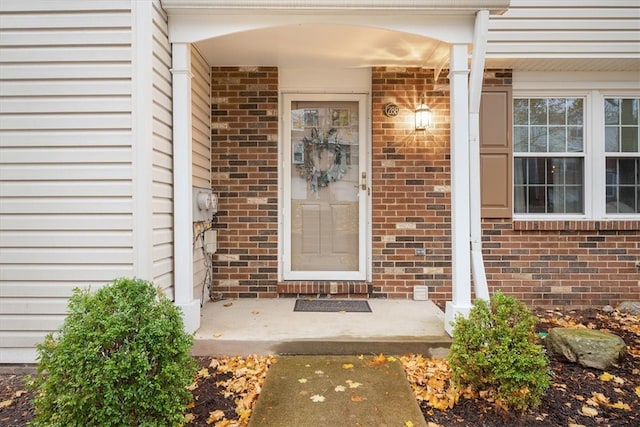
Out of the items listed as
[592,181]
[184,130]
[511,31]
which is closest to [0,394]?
[184,130]

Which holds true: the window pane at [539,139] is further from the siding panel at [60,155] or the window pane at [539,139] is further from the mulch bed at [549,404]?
the siding panel at [60,155]

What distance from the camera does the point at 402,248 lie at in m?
4.40

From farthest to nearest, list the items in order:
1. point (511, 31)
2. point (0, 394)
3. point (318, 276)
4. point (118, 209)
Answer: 1. point (318, 276)
2. point (511, 31)
3. point (118, 209)
4. point (0, 394)

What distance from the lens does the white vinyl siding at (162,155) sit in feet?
9.71

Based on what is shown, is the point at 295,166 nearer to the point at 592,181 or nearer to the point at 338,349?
the point at 338,349

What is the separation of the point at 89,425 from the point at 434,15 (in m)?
3.48

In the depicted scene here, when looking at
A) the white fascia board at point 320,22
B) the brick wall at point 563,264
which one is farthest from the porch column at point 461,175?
the brick wall at point 563,264

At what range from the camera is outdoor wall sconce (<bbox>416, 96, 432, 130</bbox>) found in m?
4.27

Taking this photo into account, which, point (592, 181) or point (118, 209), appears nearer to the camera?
point (118, 209)

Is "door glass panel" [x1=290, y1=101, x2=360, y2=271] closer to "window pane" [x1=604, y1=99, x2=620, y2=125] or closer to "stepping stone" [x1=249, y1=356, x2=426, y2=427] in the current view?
"stepping stone" [x1=249, y1=356, x2=426, y2=427]

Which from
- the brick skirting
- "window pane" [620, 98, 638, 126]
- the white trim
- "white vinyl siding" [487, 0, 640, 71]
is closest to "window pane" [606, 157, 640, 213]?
"window pane" [620, 98, 638, 126]

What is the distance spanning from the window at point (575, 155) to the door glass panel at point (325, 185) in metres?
1.81

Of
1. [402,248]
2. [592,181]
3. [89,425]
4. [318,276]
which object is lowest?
[89,425]

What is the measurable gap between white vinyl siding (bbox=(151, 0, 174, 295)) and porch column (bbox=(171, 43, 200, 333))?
0.04 meters
